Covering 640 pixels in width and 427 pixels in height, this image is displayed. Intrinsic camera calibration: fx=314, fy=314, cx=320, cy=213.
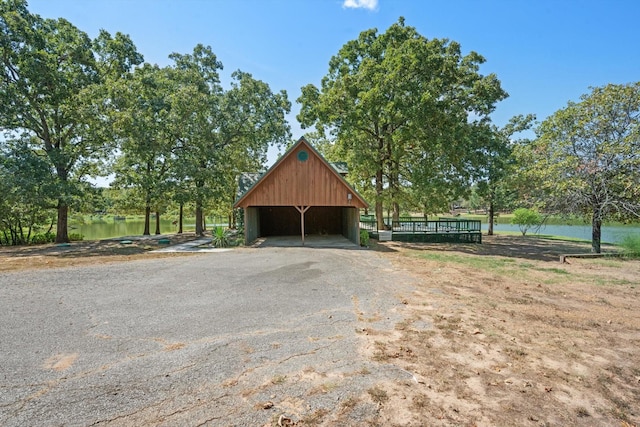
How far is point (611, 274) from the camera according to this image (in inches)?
380

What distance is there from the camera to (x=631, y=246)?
13125 mm

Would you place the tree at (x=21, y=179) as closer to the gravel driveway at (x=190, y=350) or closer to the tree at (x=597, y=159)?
the gravel driveway at (x=190, y=350)

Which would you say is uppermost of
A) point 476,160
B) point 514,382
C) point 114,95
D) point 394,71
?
point 394,71

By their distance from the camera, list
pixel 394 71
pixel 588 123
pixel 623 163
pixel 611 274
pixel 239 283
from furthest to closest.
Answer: pixel 394 71, pixel 588 123, pixel 623 163, pixel 611 274, pixel 239 283

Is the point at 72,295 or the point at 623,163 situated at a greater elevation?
the point at 623,163

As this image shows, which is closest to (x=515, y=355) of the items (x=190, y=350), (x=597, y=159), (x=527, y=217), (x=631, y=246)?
(x=190, y=350)

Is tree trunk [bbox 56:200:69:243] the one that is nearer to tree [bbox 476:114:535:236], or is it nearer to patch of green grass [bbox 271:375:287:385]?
patch of green grass [bbox 271:375:287:385]

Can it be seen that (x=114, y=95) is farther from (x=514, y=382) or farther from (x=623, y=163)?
(x=623, y=163)

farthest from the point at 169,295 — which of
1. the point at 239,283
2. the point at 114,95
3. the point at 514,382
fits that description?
the point at 114,95

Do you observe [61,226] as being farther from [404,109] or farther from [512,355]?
[512,355]

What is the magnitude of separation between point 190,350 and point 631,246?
679 inches

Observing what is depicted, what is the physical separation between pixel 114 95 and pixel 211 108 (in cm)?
568

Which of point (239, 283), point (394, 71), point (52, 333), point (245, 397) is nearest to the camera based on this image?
point (245, 397)

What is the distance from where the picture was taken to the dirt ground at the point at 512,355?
3.04 m
